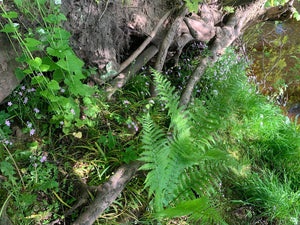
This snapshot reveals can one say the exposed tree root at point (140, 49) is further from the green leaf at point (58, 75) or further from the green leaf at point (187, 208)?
the green leaf at point (187, 208)

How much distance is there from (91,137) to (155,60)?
141cm

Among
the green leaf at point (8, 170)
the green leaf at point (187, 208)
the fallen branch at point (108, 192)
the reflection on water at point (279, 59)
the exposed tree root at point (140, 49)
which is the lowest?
the reflection on water at point (279, 59)

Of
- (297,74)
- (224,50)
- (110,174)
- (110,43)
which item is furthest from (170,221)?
(297,74)

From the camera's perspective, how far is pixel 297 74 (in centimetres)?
605

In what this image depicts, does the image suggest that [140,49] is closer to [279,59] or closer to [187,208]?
[187,208]

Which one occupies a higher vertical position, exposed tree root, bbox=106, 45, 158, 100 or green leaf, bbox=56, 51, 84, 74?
green leaf, bbox=56, 51, 84, 74

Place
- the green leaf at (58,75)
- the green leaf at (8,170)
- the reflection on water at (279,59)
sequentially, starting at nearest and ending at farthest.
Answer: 1. the green leaf at (8,170)
2. the green leaf at (58,75)
3. the reflection on water at (279,59)

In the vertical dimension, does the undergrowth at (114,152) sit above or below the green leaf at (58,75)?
below

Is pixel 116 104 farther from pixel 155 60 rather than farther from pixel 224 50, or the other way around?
pixel 224 50

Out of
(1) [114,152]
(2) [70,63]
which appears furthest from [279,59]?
(2) [70,63]

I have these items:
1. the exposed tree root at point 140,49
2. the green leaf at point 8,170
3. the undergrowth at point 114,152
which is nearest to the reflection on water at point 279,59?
the exposed tree root at point 140,49

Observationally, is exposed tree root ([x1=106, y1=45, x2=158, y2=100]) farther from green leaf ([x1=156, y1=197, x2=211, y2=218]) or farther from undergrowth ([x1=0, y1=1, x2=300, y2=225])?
green leaf ([x1=156, y1=197, x2=211, y2=218])

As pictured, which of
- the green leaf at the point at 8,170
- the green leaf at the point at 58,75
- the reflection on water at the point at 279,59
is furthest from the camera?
the reflection on water at the point at 279,59

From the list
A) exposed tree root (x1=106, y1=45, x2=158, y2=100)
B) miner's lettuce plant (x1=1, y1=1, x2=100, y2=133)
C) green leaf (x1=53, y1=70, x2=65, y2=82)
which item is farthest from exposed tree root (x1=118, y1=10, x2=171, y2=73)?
green leaf (x1=53, y1=70, x2=65, y2=82)
